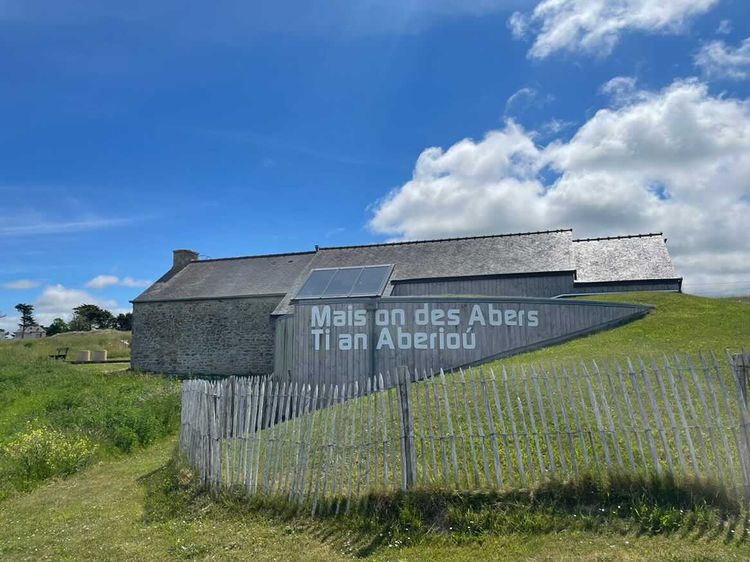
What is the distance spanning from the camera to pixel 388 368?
17.3 meters

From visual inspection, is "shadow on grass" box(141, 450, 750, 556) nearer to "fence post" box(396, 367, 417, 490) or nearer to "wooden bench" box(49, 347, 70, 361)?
"fence post" box(396, 367, 417, 490)

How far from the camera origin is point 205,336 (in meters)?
28.6

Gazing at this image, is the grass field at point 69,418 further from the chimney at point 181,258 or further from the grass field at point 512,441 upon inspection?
the chimney at point 181,258

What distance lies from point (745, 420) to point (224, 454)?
647 centimetres

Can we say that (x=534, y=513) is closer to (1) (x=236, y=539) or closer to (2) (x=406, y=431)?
(2) (x=406, y=431)

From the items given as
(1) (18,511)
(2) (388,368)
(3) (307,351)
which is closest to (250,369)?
(3) (307,351)

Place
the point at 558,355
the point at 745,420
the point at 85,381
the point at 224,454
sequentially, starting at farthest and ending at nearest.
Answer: the point at 85,381, the point at 558,355, the point at 224,454, the point at 745,420

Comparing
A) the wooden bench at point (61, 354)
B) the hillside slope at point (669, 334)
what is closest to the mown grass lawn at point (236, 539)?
the hillside slope at point (669, 334)

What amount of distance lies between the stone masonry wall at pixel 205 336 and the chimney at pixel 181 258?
4.89 m

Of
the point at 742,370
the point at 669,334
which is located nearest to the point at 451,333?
the point at 669,334

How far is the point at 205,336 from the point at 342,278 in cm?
1189

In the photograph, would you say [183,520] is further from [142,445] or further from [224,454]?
[142,445]

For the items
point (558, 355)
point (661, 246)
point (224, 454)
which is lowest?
point (224, 454)

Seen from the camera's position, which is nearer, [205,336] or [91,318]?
[205,336]
